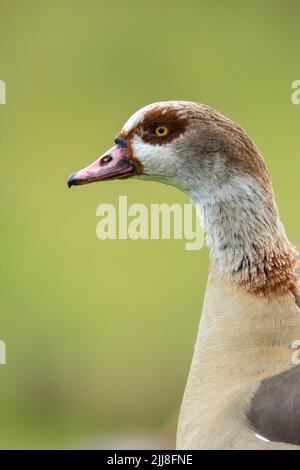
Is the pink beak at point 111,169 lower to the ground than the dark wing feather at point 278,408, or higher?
higher

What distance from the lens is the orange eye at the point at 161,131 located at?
2.51 meters

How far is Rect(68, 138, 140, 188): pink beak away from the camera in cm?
259

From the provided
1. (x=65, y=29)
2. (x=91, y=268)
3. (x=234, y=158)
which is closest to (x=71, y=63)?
(x=65, y=29)

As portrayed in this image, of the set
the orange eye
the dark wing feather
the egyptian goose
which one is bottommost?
the dark wing feather

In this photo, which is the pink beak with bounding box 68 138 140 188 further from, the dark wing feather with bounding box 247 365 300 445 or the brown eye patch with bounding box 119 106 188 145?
the dark wing feather with bounding box 247 365 300 445

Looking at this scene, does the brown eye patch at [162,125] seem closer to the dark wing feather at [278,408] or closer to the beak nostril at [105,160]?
the beak nostril at [105,160]

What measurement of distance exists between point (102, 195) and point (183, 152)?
332 centimetres

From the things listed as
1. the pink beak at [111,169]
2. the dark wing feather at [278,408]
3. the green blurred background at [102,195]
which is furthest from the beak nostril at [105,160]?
the green blurred background at [102,195]

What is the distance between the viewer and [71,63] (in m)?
6.91

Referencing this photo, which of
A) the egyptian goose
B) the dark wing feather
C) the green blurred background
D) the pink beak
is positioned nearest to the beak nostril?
the pink beak

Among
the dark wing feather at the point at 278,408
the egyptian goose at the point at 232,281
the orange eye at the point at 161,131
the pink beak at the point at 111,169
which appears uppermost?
the orange eye at the point at 161,131

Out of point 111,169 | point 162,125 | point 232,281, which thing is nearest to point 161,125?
point 162,125

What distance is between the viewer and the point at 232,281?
2.49 metres

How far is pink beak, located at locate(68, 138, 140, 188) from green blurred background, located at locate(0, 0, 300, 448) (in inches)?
56.6
